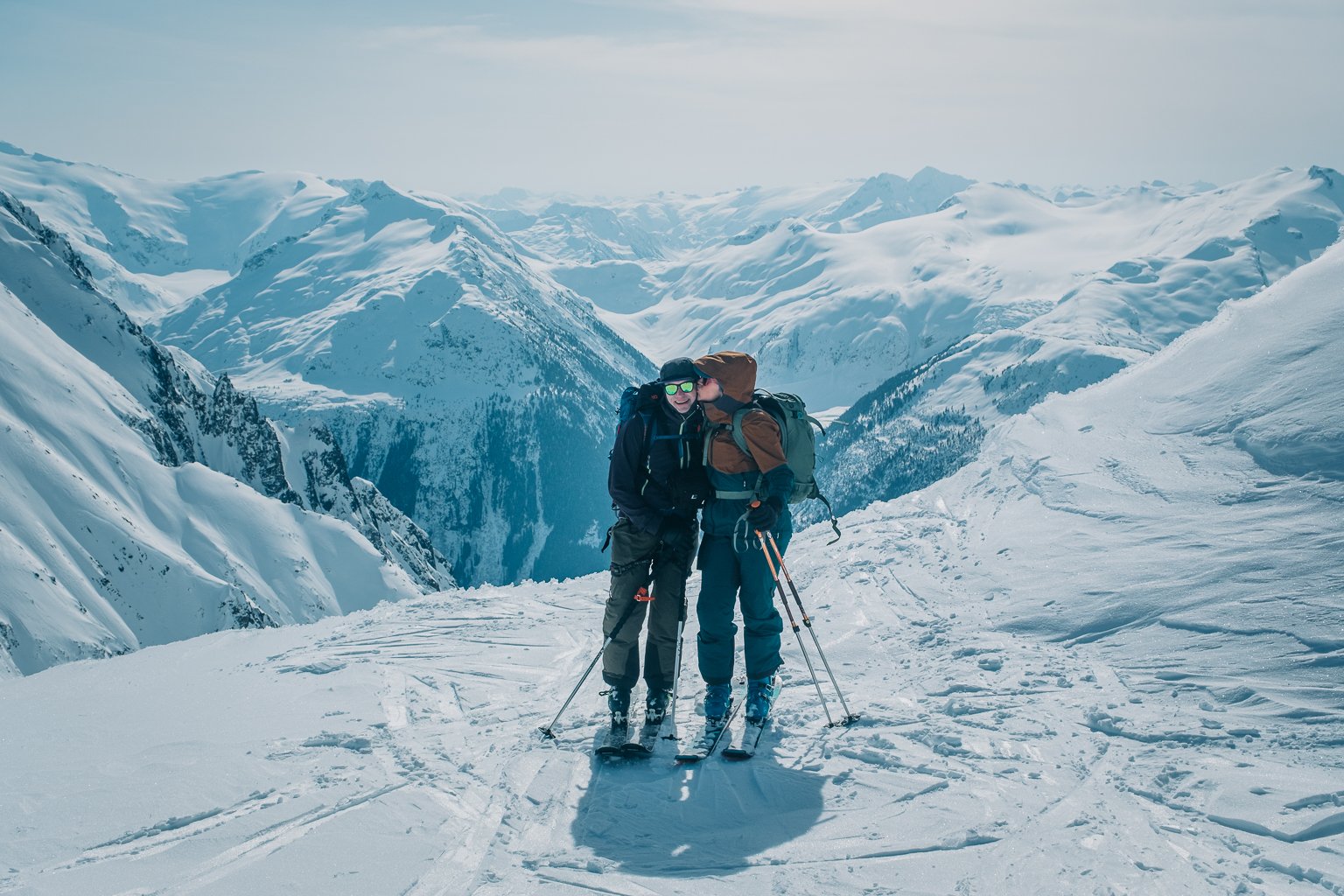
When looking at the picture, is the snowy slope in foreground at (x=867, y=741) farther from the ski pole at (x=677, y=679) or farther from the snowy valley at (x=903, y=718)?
the ski pole at (x=677, y=679)

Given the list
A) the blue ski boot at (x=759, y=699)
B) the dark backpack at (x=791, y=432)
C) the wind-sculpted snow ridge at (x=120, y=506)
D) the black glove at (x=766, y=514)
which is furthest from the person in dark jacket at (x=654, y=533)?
the wind-sculpted snow ridge at (x=120, y=506)

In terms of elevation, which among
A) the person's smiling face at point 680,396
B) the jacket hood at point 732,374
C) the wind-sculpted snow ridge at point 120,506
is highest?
the jacket hood at point 732,374

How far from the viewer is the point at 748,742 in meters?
8.13

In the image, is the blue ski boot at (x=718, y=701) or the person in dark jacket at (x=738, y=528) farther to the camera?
the blue ski boot at (x=718, y=701)

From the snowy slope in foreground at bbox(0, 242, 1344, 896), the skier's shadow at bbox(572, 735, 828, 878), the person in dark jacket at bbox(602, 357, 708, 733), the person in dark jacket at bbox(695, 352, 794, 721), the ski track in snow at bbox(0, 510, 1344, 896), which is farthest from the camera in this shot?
the person in dark jacket at bbox(602, 357, 708, 733)

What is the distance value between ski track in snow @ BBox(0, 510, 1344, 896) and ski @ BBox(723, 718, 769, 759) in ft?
0.31

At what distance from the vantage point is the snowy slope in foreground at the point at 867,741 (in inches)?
239

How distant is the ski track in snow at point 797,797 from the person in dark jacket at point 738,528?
61cm

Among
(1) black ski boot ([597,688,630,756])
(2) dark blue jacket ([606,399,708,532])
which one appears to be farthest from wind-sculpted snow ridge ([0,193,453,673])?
(2) dark blue jacket ([606,399,708,532])

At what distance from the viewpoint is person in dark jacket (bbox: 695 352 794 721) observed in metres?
8.09

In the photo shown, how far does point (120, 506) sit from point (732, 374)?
79623 millimetres

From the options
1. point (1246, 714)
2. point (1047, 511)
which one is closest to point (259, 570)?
point (1047, 511)

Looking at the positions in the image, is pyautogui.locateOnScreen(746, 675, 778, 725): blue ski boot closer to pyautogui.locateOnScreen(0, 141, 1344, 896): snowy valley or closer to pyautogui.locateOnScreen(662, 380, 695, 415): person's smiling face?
pyautogui.locateOnScreen(0, 141, 1344, 896): snowy valley

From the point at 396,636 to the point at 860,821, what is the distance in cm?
816
